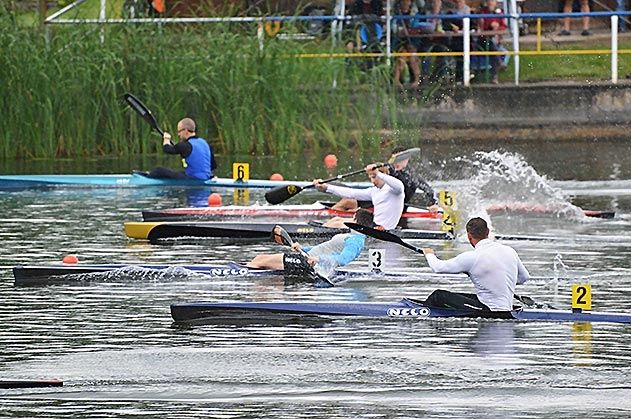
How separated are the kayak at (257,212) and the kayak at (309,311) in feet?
21.8

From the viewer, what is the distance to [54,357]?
44.6 ft

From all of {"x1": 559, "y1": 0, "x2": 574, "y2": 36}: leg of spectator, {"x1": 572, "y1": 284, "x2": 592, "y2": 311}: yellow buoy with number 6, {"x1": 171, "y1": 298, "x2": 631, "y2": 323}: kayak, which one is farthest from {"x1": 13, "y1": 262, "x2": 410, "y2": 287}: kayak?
{"x1": 559, "y1": 0, "x2": 574, "y2": 36}: leg of spectator

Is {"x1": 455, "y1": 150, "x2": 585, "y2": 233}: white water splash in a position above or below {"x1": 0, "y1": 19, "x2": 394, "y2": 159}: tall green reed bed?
below

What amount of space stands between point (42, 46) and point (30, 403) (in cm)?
1862

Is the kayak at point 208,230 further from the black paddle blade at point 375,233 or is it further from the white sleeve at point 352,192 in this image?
the black paddle blade at point 375,233

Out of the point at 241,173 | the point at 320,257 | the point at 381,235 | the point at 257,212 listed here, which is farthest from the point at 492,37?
the point at 381,235

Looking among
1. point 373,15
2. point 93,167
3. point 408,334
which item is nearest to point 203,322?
point 408,334

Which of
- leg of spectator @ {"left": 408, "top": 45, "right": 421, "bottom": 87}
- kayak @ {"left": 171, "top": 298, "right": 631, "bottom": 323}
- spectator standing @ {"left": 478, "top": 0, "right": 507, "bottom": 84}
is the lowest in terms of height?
kayak @ {"left": 171, "top": 298, "right": 631, "bottom": 323}

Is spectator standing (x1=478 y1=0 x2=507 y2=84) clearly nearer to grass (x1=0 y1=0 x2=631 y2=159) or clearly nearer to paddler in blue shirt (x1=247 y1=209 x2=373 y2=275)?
grass (x1=0 y1=0 x2=631 y2=159)

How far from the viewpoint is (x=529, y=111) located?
108 feet

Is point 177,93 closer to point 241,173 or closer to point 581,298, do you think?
point 241,173

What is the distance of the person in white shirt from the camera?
47.9 feet

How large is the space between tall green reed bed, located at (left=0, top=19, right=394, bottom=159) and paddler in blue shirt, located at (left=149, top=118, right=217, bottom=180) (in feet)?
11.9

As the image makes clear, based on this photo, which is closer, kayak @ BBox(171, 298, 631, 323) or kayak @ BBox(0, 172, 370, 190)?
kayak @ BBox(171, 298, 631, 323)
